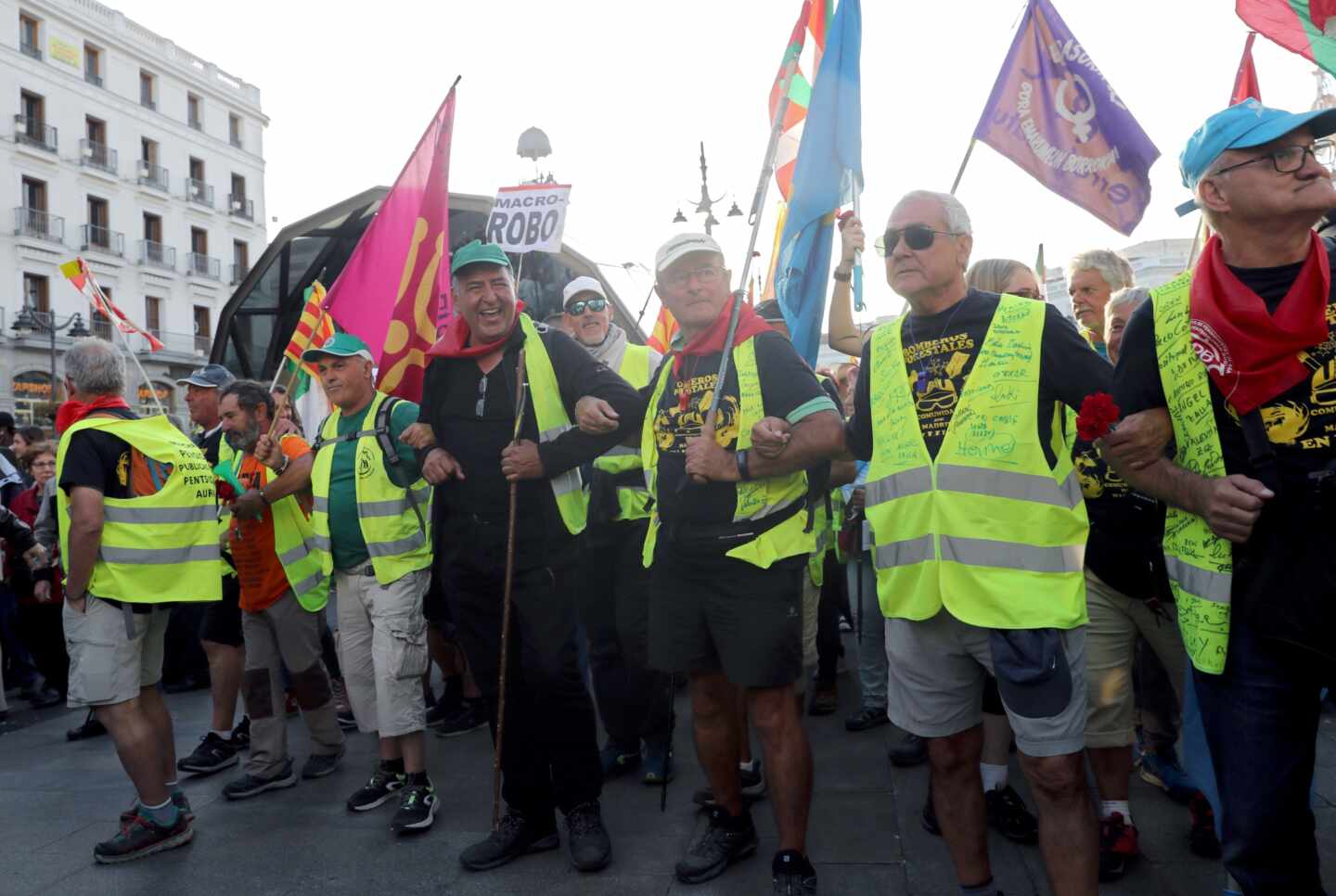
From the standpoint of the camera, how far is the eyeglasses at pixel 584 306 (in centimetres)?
566

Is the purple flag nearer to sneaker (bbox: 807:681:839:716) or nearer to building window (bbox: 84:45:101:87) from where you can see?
sneaker (bbox: 807:681:839:716)

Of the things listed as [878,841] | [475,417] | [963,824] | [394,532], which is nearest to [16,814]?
[394,532]

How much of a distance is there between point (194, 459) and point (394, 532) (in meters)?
1.02

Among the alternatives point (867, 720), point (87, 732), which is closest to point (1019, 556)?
point (867, 720)

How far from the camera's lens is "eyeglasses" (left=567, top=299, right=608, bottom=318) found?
18.6 ft

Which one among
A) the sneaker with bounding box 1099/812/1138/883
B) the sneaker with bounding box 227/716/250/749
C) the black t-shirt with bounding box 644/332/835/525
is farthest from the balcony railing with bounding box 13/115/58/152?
the sneaker with bounding box 1099/812/1138/883

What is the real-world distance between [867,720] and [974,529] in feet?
9.03

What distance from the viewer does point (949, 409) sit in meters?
2.74

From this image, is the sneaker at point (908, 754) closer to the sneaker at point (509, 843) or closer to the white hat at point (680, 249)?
the sneaker at point (509, 843)

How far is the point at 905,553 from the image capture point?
2781 mm

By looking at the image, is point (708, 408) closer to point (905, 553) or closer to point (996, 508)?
point (905, 553)

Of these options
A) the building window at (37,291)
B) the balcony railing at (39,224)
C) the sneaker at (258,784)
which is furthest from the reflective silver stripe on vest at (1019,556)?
the balcony railing at (39,224)

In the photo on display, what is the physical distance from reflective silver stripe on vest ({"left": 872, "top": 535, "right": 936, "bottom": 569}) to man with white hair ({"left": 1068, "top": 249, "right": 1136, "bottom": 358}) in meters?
2.00

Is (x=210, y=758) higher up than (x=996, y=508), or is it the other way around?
(x=996, y=508)
